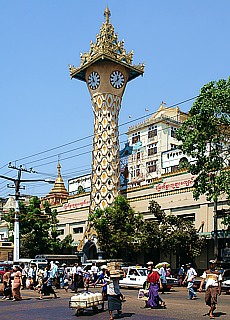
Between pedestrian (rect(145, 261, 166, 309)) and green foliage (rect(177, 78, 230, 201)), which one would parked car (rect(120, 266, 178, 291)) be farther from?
pedestrian (rect(145, 261, 166, 309))

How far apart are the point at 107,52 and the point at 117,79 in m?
2.71

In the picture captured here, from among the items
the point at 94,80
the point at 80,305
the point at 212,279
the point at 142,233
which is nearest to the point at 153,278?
the point at 212,279

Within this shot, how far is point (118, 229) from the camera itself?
137ft

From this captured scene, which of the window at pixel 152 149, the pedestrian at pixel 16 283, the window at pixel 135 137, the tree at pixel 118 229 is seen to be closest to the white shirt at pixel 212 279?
the pedestrian at pixel 16 283

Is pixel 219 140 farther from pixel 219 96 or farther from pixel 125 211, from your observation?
pixel 125 211

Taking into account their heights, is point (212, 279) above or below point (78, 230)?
below

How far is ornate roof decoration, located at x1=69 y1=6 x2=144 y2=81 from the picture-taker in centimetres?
4944

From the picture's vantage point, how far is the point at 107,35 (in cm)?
5112

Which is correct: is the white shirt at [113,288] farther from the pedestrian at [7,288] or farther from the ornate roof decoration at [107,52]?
the ornate roof decoration at [107,52]

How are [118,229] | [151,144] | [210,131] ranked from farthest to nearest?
[151,144], [118,229], [210,131]

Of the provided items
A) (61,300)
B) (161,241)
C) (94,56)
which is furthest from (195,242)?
(94,56)

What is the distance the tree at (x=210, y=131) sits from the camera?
99.5ft

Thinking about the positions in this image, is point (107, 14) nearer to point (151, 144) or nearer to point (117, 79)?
point (117, 79)

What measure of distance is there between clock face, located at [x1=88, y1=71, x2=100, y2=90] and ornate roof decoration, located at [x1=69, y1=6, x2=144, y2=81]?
1.02 metres
